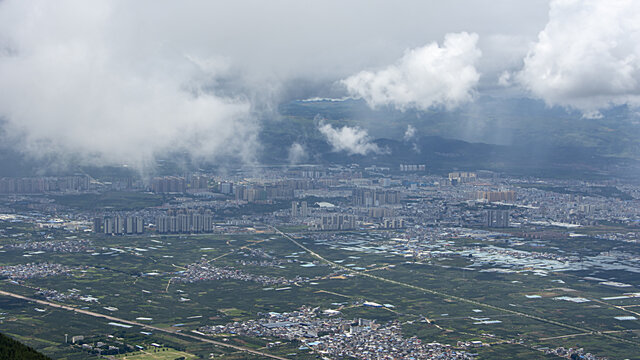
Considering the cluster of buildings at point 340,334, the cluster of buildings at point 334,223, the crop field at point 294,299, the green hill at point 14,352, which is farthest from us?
the cluster of buildings at point 334,223

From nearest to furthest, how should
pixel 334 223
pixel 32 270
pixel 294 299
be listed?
pixel 294 299 < pixel 32 270 < pixel 334 223

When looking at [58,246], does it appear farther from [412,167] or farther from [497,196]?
[412,167]

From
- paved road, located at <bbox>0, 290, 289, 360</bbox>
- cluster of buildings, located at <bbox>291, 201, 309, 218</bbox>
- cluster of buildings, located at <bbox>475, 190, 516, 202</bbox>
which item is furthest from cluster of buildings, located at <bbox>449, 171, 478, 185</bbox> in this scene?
paved road, located at <bbox>0, 290, 289, 360</bbox>

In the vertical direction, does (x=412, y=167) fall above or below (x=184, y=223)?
above

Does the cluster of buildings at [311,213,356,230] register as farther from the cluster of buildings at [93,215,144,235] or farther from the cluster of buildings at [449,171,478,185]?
the cluster of buildings at [449,171,478,185]

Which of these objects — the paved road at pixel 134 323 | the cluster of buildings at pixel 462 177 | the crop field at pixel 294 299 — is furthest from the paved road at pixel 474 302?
the cluster of buildings at pixel 462 177

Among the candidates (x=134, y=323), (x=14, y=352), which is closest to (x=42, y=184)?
(x=134, y=323)

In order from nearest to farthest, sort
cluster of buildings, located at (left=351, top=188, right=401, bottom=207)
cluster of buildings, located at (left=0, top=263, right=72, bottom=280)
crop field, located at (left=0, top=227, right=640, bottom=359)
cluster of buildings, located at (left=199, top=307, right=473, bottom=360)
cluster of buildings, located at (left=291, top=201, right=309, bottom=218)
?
1. cluster of buildings, located at (left=199, top=307, right=473, bottom=360)
2. crop field, located at (left=0, top=227, right=640, bottom=359)
3. cluster of buildings, located at (left=0, top=263, right=72, bottom=280)
4. cluster of buildings, located at (left=291, top=201, right=309, bottom=218)
5. cluster of buildings, located at (left=351, top=188, right=401, bottom=207)

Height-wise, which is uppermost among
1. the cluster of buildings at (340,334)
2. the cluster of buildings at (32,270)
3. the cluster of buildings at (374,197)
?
the cluster of buildings at (374,197)

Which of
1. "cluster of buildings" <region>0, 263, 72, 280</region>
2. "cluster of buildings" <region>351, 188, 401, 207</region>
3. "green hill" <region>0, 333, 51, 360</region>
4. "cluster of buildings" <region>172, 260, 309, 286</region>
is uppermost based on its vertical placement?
"cluster of buildings" <region>351, 188, 401, 207</region>

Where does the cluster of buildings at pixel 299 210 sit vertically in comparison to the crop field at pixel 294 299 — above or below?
above

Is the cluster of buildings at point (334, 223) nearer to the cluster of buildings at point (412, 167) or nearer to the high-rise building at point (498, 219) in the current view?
the high-rise building at point (498, 219)
